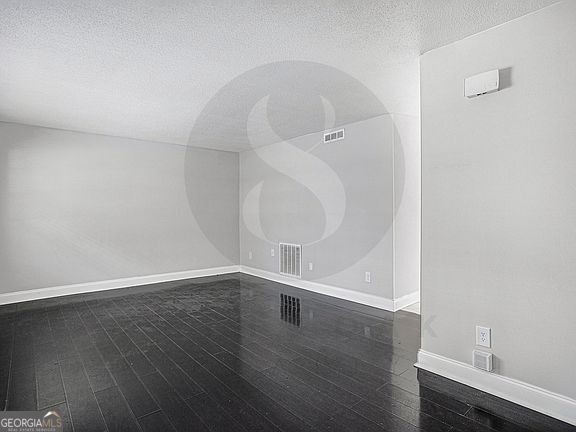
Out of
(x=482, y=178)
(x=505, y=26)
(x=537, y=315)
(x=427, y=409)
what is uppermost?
(x=505, y=26)

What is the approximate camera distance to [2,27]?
2080mm

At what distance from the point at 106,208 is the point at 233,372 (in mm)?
3697

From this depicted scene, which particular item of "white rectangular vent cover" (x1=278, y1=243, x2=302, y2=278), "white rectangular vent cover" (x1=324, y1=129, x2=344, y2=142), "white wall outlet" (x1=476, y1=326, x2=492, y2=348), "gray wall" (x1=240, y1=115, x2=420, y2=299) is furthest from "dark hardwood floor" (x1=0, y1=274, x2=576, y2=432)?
"white rectangular vent cover" (x1=324, y1=129, x2=344, y2=142)

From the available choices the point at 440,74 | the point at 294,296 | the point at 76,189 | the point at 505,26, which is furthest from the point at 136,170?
the point at 505,26

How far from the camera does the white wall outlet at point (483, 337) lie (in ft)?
7.18

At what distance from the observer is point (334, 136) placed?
15.2 feet

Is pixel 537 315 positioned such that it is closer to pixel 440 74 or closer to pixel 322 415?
pixel 322 415

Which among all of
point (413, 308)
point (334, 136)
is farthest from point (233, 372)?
point (334, 136)

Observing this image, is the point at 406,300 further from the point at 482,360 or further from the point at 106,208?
the point at 106,208

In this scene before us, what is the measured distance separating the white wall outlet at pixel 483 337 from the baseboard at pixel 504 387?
0.18 meters

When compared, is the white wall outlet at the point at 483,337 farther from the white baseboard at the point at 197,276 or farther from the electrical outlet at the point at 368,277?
the electrical outlet at the point at 368,277

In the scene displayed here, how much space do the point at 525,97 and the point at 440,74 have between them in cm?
61

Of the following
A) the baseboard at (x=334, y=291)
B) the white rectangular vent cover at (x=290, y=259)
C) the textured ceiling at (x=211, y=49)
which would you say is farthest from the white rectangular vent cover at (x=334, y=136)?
the baseboard at (x=334, y=291)

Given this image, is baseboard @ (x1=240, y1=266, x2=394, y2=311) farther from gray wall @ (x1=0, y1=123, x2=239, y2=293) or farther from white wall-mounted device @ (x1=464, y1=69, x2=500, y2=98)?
white wall-mounted device @ (x1=464, y1=69, x2=500, y2=98)
